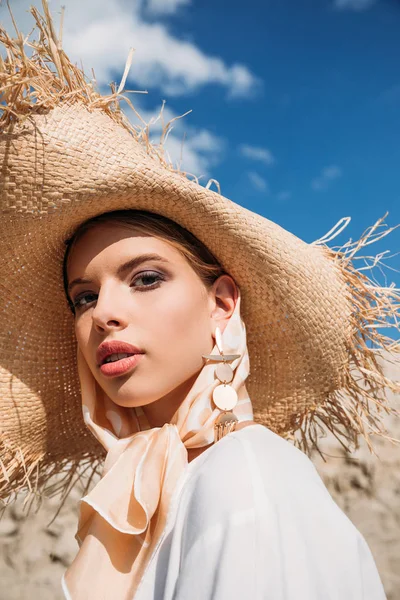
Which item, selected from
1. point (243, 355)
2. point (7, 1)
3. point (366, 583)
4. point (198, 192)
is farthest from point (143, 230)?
point (366, 583)

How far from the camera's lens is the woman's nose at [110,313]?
1.67 meters

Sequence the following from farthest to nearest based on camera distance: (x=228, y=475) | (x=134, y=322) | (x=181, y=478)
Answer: (x=134, y=322) → (x=181, y=478) → (x=228, y=475)

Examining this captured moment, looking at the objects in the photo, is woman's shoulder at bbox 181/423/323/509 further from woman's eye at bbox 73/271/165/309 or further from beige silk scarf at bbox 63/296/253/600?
woman's eye at bbox 73/271/165/309

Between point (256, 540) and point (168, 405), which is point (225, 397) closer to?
point (168, 405)

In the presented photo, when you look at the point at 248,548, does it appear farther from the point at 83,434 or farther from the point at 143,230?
the point at 83,434

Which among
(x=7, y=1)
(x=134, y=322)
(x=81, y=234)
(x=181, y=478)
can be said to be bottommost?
(x=181, y=478)

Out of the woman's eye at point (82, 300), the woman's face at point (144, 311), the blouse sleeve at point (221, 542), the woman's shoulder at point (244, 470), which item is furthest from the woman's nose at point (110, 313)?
the blouse sleeve at point (221, 542)

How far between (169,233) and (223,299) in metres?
0.27

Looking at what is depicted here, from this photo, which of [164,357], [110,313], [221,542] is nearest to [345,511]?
[164,357]

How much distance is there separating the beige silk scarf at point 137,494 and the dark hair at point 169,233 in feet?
0.72

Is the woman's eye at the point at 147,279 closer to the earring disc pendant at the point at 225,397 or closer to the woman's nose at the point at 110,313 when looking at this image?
the woman's nose at the point at 110,313

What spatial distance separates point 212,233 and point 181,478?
0.76m

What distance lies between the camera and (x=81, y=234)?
1890 millimetres

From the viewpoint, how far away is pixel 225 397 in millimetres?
1652
